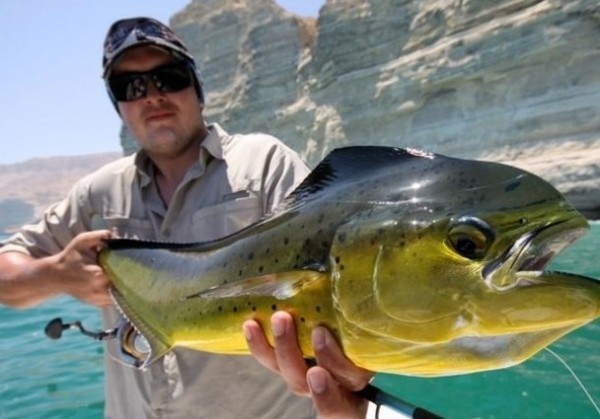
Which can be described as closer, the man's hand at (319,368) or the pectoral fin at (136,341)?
the man's hand at (319,368)

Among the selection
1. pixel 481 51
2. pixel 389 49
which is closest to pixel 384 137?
pixel 389 49

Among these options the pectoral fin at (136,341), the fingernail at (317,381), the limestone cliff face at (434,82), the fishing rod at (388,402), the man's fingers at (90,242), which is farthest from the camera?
the limestone cliff face at (434,82)

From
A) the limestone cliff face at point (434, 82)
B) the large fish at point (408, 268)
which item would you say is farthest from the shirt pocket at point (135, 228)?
the limestone cliff face at point (434, 82)

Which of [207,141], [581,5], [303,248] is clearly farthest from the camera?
[581,5]

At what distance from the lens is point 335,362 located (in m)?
1.37

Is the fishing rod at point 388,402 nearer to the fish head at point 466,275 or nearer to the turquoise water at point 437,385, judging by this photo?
the fish head at point 466,275

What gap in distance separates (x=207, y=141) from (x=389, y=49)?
84.4 ft

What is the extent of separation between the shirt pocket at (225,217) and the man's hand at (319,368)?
71 centimetres

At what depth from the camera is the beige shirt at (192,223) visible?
2123 millimetres

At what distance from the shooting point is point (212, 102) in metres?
35.4

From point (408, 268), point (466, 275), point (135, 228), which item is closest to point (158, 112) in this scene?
point (135, 228)

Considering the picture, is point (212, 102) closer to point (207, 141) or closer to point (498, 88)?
point (498, 88)

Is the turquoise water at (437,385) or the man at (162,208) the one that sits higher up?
the man at (162,208)

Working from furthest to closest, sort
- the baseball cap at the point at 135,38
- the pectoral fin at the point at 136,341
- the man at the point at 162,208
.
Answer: the baseball cap at the point at 135,38
the man at the point at 162,208
the pectoral fin at the point at 136,341
